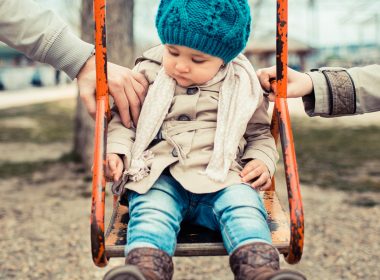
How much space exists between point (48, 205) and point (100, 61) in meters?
3.59

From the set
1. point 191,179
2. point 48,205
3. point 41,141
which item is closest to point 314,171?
point 48,205

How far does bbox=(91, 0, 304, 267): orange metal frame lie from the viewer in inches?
63.7

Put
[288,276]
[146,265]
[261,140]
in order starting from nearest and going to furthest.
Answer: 1. [288,276]
2. [146,265]
3. [261,140]

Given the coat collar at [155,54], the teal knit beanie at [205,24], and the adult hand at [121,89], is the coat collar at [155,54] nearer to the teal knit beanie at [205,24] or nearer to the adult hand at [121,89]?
the adult hand at [121,89]

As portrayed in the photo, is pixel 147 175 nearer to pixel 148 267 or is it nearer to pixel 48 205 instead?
pixel 148 267

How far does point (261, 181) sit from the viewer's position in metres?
1.90

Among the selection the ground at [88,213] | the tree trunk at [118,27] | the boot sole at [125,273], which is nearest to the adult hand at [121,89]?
the boot sole at [125,273]

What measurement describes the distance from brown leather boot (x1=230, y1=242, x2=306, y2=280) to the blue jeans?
0.03 metres

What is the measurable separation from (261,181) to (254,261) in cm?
37

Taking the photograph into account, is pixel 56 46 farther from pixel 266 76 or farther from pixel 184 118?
pixel 266 76

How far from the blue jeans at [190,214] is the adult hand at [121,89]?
0.87ft

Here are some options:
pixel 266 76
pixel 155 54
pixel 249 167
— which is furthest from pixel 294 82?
pixel 155 54

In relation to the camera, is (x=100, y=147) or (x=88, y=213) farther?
(x=88, y=213)

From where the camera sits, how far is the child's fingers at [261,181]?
1.88m
